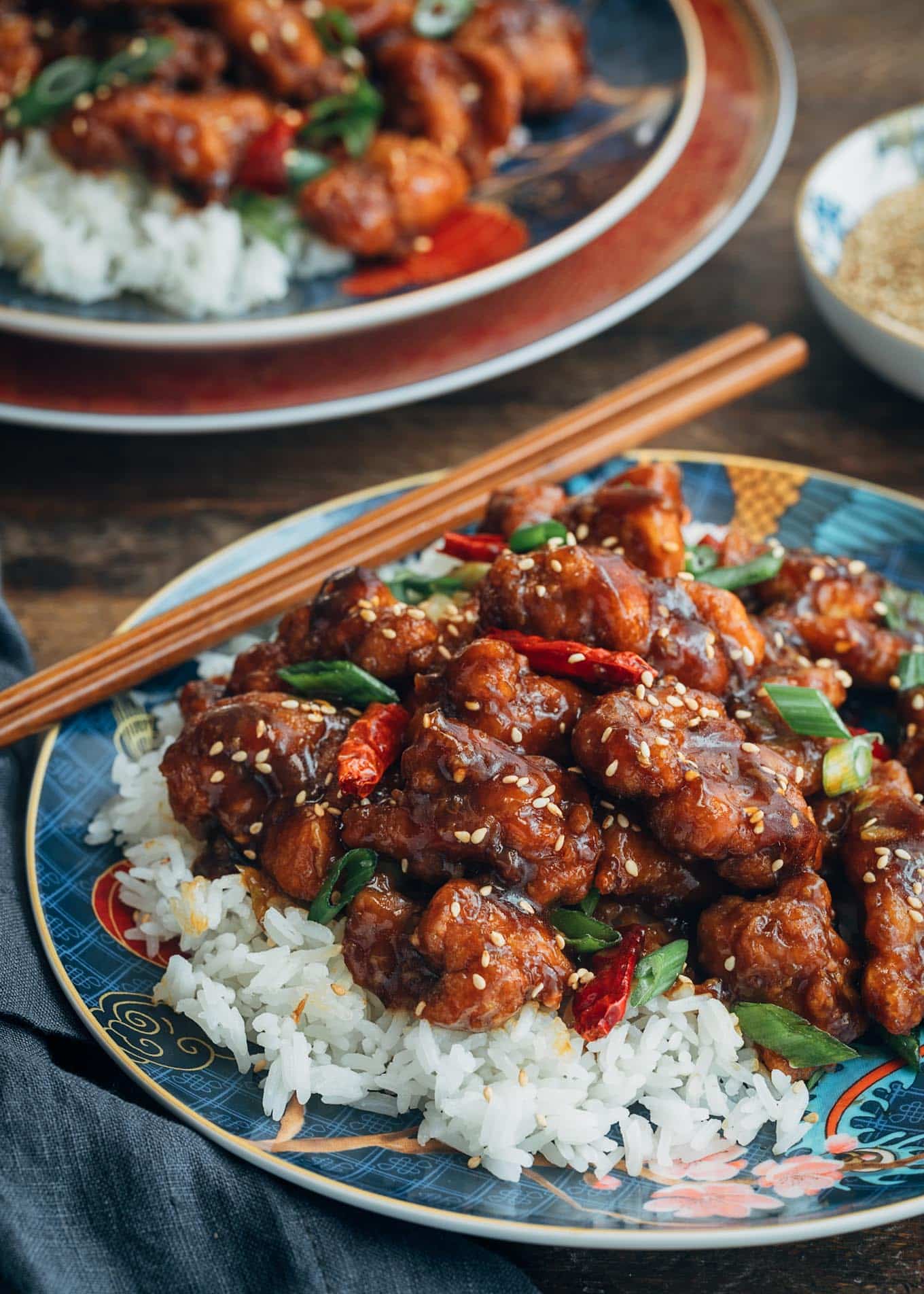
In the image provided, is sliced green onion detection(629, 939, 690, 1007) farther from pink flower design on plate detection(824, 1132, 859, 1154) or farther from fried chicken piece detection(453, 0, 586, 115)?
fried chicken piece detection(453, 0, 586, 115)

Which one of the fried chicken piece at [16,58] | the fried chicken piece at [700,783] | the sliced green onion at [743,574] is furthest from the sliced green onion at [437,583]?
the fried chicken piece at [16,58]

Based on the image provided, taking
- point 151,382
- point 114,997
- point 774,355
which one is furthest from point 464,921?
point 151,382

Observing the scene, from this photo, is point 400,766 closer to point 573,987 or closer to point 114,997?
point 573,987

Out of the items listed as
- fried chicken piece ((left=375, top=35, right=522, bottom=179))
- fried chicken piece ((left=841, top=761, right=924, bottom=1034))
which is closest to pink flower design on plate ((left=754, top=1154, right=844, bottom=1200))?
fried chicken piece ((left=841, top=761, right=924, bottom=1034))

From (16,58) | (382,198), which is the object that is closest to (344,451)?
(382,198)

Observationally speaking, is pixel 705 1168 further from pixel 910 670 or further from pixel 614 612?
pixel 910 670

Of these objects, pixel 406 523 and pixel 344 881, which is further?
pixel 406 523
